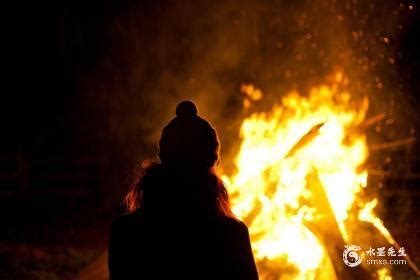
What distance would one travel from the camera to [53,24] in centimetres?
1321

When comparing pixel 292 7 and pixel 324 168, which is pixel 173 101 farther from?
pixel 324 168

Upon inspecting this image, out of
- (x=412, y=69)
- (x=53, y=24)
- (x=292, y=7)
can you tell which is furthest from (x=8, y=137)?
(x=412, y=69)

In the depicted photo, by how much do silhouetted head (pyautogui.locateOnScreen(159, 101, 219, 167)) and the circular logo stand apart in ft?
7.77

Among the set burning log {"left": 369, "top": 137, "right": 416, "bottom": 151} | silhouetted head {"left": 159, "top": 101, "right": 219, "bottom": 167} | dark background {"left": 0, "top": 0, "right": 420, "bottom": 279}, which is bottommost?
silhouetted head {"left": 159, "top": 101, "right": 219, "bottom": 167}

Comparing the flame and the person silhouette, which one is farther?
the flame

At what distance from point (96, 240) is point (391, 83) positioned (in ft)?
25.2

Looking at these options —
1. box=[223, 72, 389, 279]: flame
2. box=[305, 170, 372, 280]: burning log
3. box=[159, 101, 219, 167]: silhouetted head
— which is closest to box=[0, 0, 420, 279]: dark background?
box=[223, 72, 389, 279]: flame

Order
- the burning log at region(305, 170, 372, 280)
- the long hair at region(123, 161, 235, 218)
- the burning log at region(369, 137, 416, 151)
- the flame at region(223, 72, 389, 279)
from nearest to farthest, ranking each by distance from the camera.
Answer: the long hair at region(123, 161, 235, 218) → the burning log at region(305, 170, 372, 280) → the flame at region(223, 72, 389, 279) → the burning log at region(369, 137, 416, 151)

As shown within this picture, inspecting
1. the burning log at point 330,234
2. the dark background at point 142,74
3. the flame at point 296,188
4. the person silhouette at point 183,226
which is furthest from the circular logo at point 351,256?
the dark background at point 142,74

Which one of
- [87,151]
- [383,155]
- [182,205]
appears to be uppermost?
[87,151]

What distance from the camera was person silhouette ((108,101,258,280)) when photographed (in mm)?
2135

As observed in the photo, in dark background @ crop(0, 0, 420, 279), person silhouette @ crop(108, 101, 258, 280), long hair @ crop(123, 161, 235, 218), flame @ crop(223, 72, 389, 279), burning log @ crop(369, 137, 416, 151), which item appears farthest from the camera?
dark background @ crop(0, 0, 420, 279)

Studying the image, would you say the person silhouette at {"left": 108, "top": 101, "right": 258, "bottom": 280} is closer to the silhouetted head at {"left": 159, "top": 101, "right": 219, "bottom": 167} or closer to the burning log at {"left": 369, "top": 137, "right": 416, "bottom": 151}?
the silhouetted head at {"left": 159, "top": 101, "right": 219, "bottom": 167}

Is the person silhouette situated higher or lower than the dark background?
lower
